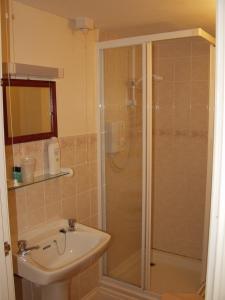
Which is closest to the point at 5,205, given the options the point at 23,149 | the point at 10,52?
the point at 23,149

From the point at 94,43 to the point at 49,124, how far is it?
870 millimetres

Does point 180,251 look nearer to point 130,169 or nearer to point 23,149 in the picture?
point 130,169

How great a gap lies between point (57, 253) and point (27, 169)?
0.66 metres

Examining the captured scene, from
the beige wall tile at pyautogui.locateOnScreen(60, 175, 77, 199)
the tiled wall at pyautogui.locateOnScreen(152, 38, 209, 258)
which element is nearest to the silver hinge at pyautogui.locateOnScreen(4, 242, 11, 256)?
the beige wall tile at pyautogui.locateOnScreen(60, 175, 77, 199)

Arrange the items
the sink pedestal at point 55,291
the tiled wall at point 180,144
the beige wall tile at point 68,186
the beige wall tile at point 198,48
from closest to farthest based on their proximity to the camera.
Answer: the sink pedestal at point 55,291 → the beige wall tile at point 68,186 → the beige wall tile at point 198,48 → the tiled wall at point 180,144

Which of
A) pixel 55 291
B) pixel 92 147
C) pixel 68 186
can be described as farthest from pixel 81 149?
pixel 55 291

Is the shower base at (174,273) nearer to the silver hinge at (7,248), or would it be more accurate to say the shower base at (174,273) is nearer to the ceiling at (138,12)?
the silver hinge at (7,248)

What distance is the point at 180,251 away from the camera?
3.29 meters

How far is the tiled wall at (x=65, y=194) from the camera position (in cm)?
199

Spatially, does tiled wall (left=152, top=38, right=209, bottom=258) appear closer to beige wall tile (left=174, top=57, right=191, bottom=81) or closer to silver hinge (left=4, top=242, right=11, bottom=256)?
beige wall tile (left=174, top=57, right=191, bottom=81)

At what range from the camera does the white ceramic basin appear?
1745 millimetres

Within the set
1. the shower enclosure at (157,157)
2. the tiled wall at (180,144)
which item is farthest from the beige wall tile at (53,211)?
the tiled wall at (180,144)

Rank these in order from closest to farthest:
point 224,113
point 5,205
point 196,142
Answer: point 224,113
point 5,205
point 196,142

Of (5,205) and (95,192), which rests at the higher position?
(5,205)
